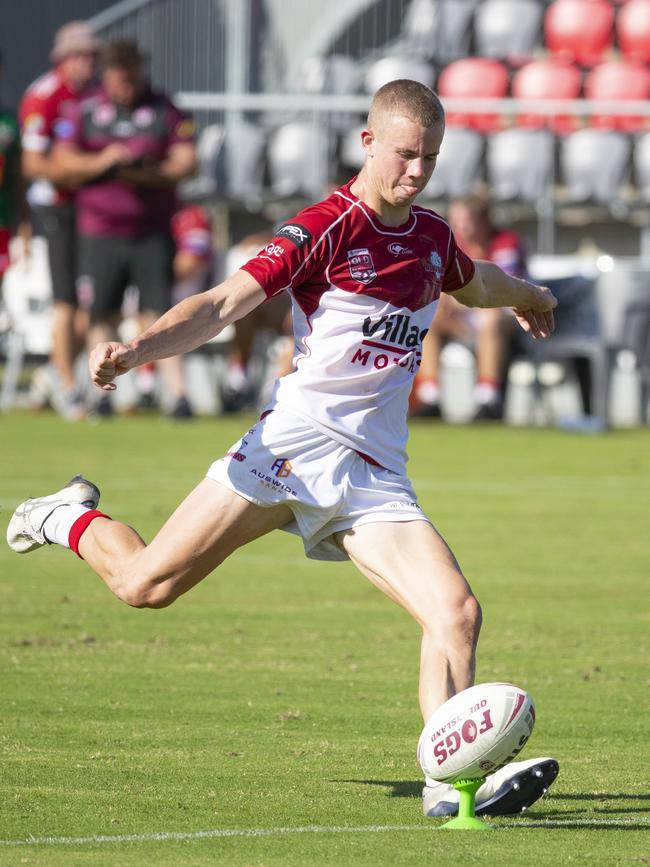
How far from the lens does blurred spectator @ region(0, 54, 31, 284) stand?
1795 cm

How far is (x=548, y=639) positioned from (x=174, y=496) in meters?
4.68

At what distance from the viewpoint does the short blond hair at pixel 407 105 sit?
5305mm

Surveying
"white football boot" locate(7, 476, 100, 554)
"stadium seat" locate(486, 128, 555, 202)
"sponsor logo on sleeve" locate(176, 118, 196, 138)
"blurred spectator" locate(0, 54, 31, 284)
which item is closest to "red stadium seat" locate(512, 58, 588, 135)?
"stadium seat" locate(486, 128, 555, 202)

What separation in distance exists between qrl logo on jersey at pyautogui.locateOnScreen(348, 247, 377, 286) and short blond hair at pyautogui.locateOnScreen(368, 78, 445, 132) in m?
0.37

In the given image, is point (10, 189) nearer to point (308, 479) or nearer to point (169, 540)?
point (169, 540)

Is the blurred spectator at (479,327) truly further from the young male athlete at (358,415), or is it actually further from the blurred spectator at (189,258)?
the young male athlete at (358,415)

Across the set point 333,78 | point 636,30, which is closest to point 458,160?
point 333,78

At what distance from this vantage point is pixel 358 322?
548cm

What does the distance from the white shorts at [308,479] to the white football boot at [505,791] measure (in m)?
0.85

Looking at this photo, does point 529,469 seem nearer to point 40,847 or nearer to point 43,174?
point 43,174

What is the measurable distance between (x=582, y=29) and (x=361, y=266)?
934 inches

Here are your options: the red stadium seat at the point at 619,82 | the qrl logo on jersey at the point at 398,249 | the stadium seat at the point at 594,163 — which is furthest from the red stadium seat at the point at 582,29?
the qrl logo on jersey at the point at 398,249

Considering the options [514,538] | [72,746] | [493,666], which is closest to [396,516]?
[72,746]

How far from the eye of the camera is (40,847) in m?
4.50
